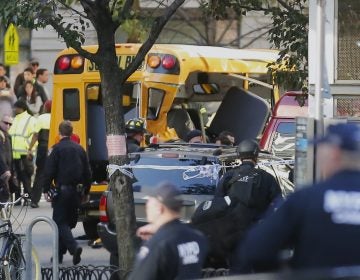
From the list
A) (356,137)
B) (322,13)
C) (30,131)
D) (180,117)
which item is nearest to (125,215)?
(322,13)

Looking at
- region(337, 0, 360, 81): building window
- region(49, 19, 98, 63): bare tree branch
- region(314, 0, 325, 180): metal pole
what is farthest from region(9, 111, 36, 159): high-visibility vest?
region(314, 0, 325, 180): metal pole

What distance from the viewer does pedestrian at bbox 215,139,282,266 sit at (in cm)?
Answer: 1097

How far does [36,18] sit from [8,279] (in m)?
2.57

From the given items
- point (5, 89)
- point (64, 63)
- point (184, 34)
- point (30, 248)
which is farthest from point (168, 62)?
point (184, 34)

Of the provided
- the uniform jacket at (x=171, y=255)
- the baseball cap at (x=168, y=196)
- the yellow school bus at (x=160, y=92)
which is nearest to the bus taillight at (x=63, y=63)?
the yellow school bus at (x=160, y=92)

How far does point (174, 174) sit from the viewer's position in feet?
41.1

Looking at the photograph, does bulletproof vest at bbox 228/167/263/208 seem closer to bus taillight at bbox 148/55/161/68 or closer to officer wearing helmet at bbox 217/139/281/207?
officer wearing helmet at bbox 217/139/281/207

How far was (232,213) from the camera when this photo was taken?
36.0 ft

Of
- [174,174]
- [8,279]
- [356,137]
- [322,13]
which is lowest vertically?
[8,279]

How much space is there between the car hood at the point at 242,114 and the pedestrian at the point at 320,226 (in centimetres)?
1302

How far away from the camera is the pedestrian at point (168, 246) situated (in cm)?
633

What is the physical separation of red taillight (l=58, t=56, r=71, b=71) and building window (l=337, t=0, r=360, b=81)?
7599mm

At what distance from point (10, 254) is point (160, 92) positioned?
5871 millimetres

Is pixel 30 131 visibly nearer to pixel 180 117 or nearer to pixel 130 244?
pixel 180 117
